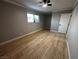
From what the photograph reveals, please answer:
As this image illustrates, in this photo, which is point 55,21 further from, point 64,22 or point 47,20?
point 47,20

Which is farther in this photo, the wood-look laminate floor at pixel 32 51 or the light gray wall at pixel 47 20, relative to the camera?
the light gray wall at pixel 47 20

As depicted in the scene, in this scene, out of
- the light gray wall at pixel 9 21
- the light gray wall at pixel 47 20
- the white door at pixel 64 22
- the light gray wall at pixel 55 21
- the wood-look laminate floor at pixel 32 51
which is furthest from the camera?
the light gray wall at pixel 47 20

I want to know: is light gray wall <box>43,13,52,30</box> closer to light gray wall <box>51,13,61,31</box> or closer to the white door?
light gray wall <box>51,13,61,31</box>

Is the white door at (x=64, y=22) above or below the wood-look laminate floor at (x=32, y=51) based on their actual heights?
above

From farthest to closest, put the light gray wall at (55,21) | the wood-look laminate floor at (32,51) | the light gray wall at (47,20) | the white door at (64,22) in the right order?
the light gray wall at (47,20)
the light gray wall at (55,21)
the white door at (64,22)
the wood-look laminate floor at (32,51)

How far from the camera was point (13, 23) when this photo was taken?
3365mm

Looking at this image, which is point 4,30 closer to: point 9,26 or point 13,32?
point 9,26

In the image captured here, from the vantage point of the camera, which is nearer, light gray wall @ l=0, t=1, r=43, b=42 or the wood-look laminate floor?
the wood-look laminate floor

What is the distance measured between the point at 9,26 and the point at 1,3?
1.20 m

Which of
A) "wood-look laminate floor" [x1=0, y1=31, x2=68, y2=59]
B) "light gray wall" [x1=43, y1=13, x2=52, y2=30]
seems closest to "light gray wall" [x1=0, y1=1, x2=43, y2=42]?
"wood-look laminate floor" [x1=0, y1=31, x2=68, y2=59]

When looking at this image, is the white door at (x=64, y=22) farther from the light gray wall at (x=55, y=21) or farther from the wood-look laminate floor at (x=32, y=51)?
the wood-look laminate floor at (x=32, y=51)

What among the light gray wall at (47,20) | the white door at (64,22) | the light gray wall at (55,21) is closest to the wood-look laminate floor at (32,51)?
the white door at (64,22)

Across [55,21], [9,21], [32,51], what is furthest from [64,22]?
[9,21]

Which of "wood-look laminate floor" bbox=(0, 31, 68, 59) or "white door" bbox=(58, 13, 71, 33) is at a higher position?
"white door" bbox=(58, 13, 71, 33)
